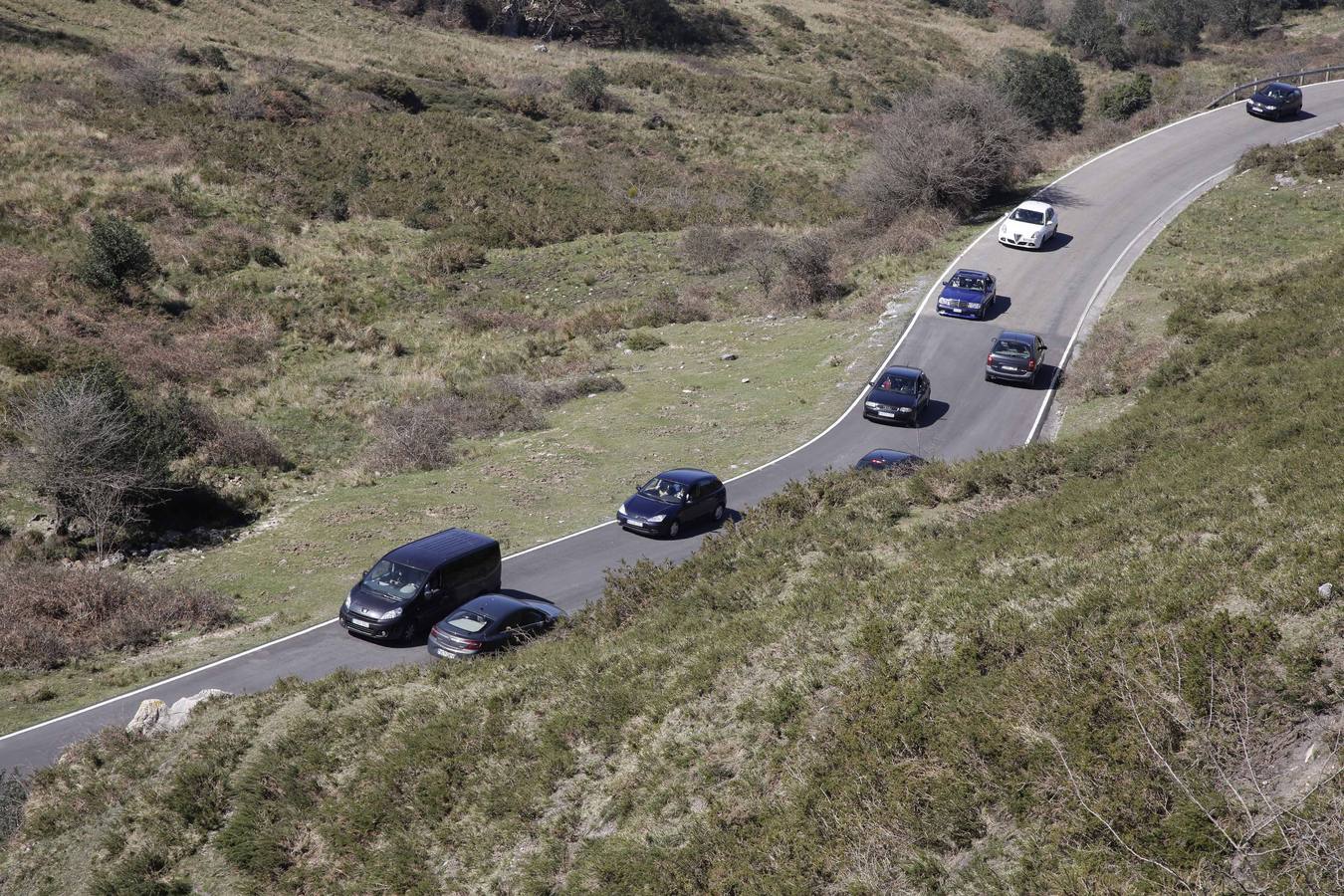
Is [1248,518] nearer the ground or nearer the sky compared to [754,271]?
nearer the sky

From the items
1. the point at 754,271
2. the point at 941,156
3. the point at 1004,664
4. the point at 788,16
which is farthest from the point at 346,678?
the point at 788,16

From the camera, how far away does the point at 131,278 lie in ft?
126

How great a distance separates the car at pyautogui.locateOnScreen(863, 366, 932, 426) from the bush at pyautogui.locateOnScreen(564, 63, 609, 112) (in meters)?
49.0

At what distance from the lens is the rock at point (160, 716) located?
49.7ft

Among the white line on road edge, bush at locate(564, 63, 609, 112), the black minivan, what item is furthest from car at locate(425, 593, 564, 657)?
bush at locate(564, 63, 609, 112)

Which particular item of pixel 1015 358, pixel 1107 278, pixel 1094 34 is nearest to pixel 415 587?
pixel 1015 358

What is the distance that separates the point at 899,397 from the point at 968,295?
9799 millimetres

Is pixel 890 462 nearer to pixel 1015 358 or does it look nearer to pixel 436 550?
pixel 1015 358

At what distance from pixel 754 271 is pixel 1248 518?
116 feet

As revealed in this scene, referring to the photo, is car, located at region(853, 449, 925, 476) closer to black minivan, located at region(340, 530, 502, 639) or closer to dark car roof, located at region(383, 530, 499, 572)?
dark car roof, located at region(383, 530, 499, 572)

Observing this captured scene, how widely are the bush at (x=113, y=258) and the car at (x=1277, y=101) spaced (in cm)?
5699

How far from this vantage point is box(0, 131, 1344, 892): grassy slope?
8.61m

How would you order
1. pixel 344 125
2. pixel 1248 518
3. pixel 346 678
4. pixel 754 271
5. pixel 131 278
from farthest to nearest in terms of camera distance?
pixel 344 125 < pixel 754 271 < pixel 131 278 < pixel 346 678 < pixel 1248 518

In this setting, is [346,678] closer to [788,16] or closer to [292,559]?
[292,559]
